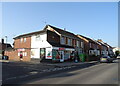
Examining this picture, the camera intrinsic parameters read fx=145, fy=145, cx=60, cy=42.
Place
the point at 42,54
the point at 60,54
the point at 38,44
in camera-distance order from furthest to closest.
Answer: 1. the point at 38,44
2. the point at 60,54
3. the point at 42,54

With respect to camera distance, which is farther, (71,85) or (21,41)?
(21,41)

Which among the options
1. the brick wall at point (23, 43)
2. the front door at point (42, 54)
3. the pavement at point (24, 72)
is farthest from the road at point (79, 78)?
the brick wall at point (23, 43)

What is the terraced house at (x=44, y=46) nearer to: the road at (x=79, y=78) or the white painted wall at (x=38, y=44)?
the white painted wall at (x=38, y=44)

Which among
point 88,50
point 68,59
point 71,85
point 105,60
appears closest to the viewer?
point 71,85

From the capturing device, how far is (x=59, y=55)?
28.5 meters

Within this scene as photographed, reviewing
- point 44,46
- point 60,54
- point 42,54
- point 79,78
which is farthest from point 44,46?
point 79,78

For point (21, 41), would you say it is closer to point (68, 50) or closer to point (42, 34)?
point (42, 34)

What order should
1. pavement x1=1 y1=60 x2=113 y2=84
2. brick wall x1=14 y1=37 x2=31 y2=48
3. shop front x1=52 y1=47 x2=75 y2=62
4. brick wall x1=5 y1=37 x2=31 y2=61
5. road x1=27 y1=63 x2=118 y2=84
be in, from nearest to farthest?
road x1=27 y1=63 x2=118 y2=84
pavement x1=1 y1=60 x2=113 y2=84
shop front x1=52 y1=47 x2=75 y2=62
brick wall x1=5 y1=37 x2=31 y2=61
brick wall x1=14 y1=37 x2=31 y2=48

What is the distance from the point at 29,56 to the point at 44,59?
4691mm

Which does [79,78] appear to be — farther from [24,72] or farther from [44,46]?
[44,46]

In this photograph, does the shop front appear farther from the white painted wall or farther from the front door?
the front door

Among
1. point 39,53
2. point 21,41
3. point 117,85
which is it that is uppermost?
point 21,41

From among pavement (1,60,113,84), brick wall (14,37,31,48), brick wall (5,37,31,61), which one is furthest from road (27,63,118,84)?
brick wall (14,37,31,48)

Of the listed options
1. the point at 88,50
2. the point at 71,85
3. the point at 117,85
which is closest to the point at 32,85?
the point at 71,85
